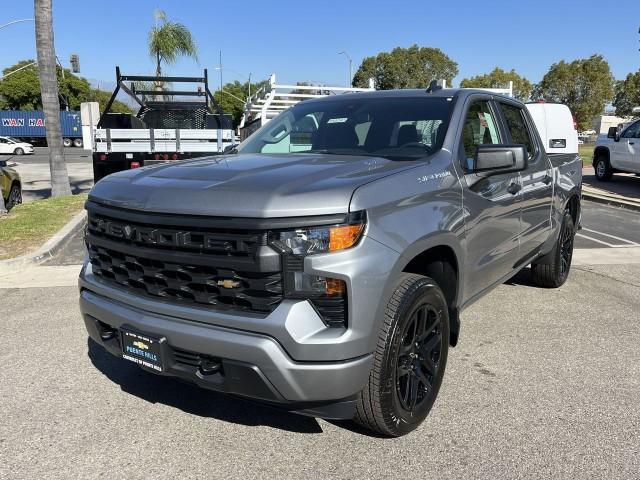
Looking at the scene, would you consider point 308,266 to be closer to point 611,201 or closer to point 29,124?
point 611,201

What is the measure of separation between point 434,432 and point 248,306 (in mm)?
1337

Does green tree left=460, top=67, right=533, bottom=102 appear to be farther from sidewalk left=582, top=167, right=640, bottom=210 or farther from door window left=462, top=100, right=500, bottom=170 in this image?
door window left=462, top=100, right=500, bottom=170

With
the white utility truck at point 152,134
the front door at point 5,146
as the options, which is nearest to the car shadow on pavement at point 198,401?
the white utility truck at point 152,134

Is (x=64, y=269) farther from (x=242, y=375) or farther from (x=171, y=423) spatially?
(x=242, y=375)

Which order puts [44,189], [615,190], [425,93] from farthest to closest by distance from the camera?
[44,189] < [615,190] < [425,93]

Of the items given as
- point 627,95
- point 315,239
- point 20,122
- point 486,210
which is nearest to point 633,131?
point 486,210

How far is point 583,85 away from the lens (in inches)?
1960

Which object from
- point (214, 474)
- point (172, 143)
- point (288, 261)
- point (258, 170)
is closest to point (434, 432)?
point (214, 474)

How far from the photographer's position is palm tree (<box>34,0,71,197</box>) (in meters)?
11.8

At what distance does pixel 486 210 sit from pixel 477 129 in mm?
660

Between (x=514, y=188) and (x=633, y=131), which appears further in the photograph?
(x=633, y=131)

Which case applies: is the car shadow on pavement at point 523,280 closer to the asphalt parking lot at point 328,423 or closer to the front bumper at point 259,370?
the asphalt parking lot at point 328,423

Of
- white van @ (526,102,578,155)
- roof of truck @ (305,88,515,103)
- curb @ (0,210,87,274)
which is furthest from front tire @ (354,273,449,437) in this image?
white van @ (526,102,578,155)

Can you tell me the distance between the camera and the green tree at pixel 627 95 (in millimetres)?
47753
